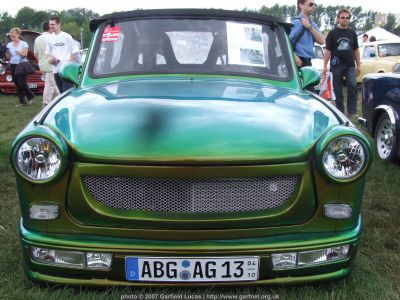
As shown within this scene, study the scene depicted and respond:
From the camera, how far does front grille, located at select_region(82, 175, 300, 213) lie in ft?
7.64

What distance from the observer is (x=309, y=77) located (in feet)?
12.1

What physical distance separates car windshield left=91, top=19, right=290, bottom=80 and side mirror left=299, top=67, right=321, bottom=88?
0.18 meters

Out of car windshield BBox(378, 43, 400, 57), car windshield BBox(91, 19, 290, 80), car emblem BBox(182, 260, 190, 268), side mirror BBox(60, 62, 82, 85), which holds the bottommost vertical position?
car windshield BBox(378, 43, 400, 57)

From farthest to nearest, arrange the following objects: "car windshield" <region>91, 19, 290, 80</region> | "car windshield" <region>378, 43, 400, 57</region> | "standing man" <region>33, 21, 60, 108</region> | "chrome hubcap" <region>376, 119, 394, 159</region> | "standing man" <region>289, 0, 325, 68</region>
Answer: "car windshield" <region>378, 43, 400, 57</region>, "standing man" <region>33, 21, 60, 108</region>, "standing man" <region>289, 0, 325, 68</region>, "chrome hubcap" <region>376, 119, 394, 159</region>, "car windshield" <region>91, 19, 290, 80</region>

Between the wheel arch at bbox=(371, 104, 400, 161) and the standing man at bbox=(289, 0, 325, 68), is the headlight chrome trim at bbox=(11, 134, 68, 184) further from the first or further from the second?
the standing man at bbox=(289, 0, 325, 68)

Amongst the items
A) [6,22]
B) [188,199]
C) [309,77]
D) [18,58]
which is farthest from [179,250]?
[6,22]

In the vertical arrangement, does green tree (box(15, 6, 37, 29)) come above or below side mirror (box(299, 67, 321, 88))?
below

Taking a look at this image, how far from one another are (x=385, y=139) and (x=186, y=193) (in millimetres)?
4091

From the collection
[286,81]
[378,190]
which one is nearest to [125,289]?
[286,81]

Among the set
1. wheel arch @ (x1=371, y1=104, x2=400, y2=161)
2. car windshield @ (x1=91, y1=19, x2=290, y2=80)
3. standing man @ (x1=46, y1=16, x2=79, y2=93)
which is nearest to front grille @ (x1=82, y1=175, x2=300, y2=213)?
car windshield @ (x1=91, y1=19, x2=290, y2=80)

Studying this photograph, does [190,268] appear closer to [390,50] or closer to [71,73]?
[71,73]

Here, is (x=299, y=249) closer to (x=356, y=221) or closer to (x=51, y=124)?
(x=356, y=221)

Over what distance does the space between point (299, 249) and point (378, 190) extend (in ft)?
8.51

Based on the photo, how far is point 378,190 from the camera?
4.68 m
